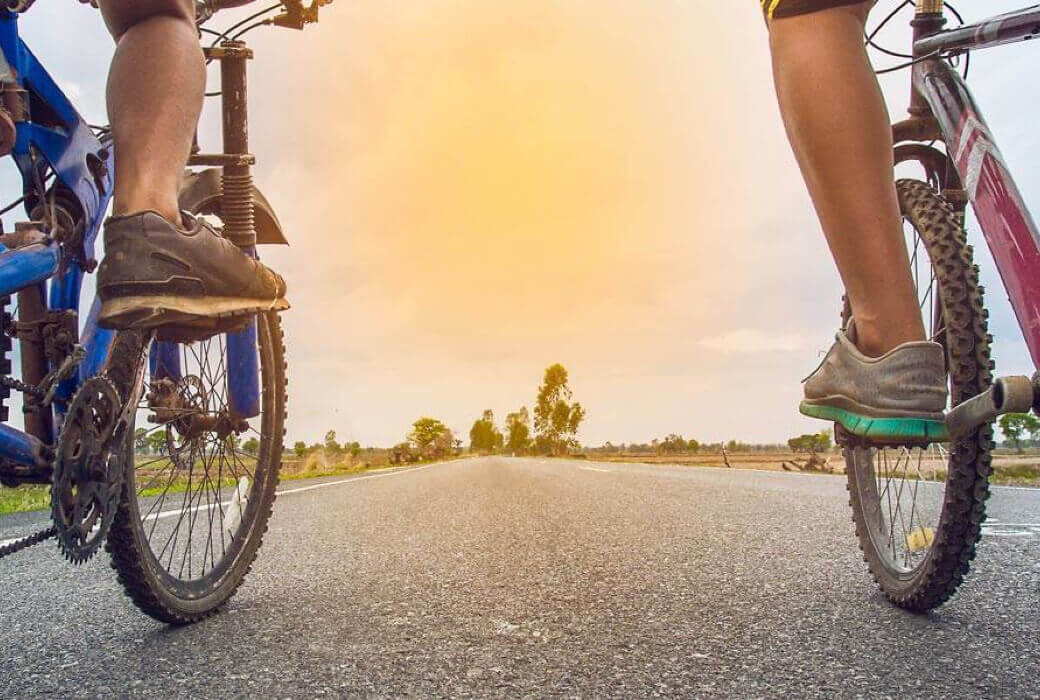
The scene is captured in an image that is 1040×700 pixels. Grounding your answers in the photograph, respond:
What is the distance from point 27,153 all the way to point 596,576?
6.08ft

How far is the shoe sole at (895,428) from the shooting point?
133 centimetres

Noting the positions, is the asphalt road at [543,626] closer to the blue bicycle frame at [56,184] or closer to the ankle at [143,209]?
the blue bicycle frame at [56,184]

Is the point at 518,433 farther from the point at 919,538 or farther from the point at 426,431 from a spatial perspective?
the point at 919,538

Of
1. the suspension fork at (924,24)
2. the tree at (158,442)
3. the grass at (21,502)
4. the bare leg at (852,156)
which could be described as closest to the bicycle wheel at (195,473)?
the tree at (158,442)

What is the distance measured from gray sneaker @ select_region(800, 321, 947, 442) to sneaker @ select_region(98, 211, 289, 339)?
50.4 inches

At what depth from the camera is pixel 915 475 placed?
219 centimetres

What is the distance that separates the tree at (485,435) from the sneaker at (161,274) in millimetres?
143363

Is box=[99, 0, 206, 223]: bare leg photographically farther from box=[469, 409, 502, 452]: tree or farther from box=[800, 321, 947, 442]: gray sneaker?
box=[469, 409, 502, 452]: tree

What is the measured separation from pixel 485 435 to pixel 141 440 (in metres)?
146

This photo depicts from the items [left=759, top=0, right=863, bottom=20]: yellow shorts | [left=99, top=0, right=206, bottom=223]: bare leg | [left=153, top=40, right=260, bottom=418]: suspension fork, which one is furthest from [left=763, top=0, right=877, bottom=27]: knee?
[left=153, top=40, right=260, bottom=418]: suspension fork

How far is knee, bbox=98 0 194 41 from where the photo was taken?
57.4 inches

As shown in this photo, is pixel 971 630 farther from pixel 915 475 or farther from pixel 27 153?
pixel 27 153

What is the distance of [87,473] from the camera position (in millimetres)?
1437

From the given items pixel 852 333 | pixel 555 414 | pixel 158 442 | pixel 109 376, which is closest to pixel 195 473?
pixel 158 442
